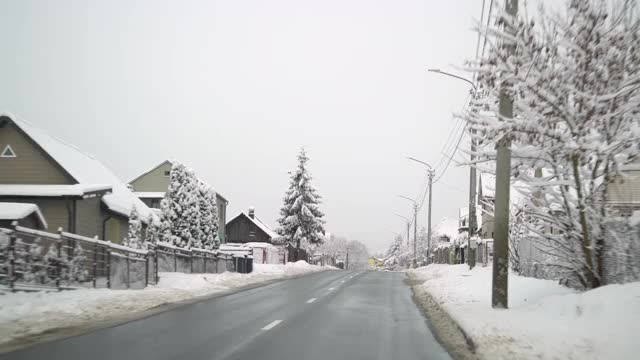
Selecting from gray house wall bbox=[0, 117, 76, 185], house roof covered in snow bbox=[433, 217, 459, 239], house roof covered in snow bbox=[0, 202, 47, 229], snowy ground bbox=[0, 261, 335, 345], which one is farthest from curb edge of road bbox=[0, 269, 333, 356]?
house roof covered in snow bbox=[433, 217, 459, 239]

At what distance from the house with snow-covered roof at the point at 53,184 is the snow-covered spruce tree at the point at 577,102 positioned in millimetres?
19019

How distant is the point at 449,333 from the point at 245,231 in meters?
62.4

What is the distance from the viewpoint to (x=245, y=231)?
72.1 metres

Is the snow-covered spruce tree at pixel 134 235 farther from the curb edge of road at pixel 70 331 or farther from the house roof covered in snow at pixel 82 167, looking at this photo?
the curb edge of road at pixel 70 331

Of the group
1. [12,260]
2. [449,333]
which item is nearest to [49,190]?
[12,260]

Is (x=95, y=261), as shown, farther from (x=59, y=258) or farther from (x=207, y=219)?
(x=207, y=219)

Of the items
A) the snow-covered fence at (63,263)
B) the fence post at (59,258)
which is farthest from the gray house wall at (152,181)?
the fence post at (59,258)

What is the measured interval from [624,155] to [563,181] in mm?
1112

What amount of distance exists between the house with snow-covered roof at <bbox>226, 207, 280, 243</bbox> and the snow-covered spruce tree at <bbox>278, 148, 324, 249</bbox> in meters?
11.9

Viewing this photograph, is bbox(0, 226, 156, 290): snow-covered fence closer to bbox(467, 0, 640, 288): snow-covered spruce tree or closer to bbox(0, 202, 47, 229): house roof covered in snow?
bbox(0, 202, 47, 229): house roof covered in snow

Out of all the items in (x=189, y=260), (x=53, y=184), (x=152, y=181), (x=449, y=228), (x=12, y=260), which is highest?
(x=152, y=181)

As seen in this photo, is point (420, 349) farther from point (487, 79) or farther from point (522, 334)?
point (487, 79)

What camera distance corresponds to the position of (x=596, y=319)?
27.1 ft

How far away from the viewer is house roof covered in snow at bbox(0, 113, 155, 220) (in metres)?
25.2
